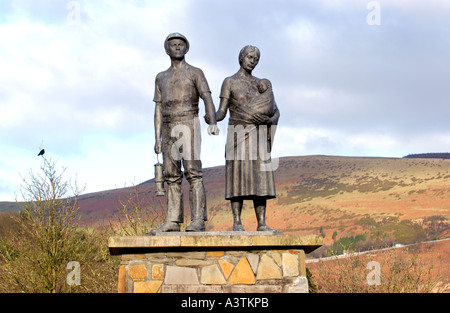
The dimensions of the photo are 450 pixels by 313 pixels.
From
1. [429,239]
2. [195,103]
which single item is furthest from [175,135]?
[429,239]

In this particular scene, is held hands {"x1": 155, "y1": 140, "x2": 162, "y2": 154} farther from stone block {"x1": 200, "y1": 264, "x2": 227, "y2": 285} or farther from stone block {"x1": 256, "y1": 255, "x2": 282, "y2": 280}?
stone block {"x1": 256, "y1": 255, "x2": 282, "y2": 280}

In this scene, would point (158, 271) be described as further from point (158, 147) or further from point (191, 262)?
point (158, 147)

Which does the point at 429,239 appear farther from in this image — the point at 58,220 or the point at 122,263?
the point at 122,263

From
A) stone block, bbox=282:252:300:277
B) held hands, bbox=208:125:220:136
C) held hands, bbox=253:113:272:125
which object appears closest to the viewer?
stone block, bbox=282:252:300:277

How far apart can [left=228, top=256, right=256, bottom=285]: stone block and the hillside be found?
56.9ft

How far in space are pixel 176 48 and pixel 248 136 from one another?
147 cm

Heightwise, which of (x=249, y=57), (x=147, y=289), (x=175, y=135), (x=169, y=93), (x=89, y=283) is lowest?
(x=89, y=283)

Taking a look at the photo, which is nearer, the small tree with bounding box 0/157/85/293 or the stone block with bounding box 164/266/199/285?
the stone block with bounding box 164/266/199/285

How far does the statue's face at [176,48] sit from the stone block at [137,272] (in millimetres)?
2710

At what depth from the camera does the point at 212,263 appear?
6.50 metres

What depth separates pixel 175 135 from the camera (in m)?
7.20

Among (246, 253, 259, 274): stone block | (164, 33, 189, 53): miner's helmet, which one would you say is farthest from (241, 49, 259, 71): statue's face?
(246, 253, 259, 274): stone block

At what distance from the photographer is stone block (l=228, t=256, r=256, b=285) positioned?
645cm
